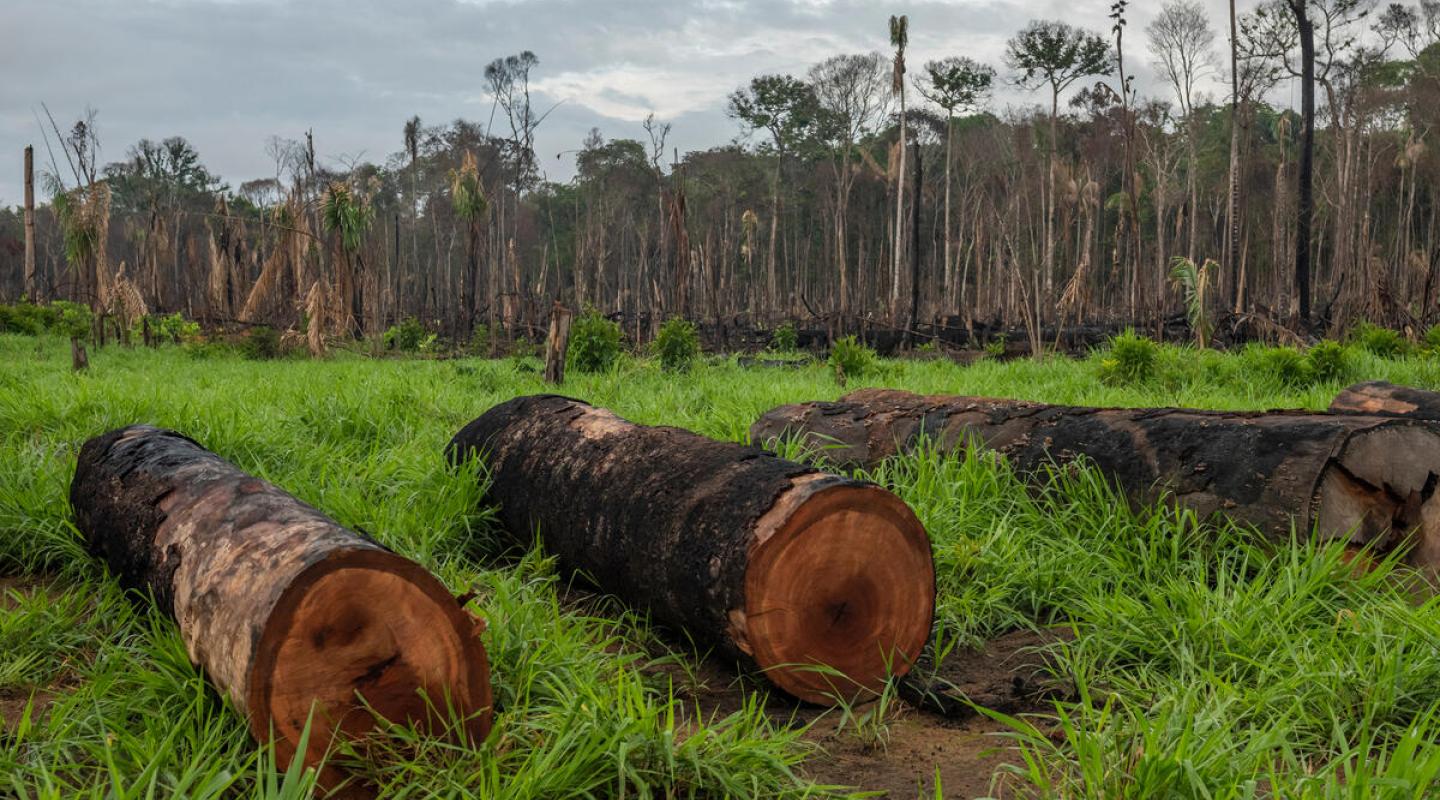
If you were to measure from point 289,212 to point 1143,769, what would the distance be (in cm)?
1879

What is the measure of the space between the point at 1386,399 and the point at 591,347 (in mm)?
7734

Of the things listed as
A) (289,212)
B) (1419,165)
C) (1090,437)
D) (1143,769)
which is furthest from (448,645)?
(1419,165)

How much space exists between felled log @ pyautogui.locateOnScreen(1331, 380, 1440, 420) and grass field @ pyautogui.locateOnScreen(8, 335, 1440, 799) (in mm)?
3022

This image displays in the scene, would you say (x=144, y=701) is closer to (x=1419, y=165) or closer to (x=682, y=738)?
(x=682, y=738)

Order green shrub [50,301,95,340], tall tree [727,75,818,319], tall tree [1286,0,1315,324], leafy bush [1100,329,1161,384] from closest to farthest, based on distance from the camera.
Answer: leafy bush [1100,329,1161,384], tall tree [1286,0,1315,324], green shrub [50,301,95,340], tall tree [727,75,818,319]

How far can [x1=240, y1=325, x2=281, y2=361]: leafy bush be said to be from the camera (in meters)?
15.9

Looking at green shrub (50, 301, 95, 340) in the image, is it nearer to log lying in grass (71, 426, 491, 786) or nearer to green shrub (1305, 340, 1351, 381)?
log lying in grass (71, 426, 491, 786)

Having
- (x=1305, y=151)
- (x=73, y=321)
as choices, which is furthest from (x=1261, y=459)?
(x=73, y=321)

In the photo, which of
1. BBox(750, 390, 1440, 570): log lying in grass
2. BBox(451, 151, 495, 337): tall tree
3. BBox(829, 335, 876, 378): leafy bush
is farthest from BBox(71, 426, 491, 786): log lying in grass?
BBox(451, 151, 495, 337): tall tree

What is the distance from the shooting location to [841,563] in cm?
306

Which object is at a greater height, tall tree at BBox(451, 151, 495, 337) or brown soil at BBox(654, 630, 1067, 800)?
tall tree at BBox(451, 151, 495, 337)

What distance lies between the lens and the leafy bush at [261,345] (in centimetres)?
1586

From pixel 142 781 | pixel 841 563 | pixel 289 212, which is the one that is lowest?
pixel 142 781

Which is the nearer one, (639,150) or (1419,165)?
(1419,165)
